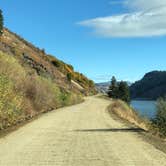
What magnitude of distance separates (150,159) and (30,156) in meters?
3.51

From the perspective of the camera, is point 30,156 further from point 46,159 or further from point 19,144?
point 19,144

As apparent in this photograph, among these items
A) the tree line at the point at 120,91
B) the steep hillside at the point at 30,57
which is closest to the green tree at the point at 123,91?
the tree line at the point at 120,91

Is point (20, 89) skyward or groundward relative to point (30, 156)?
skyward

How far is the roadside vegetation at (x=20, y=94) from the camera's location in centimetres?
2742

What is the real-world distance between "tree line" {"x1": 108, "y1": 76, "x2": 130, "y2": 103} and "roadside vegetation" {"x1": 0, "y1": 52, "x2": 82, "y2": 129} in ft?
192

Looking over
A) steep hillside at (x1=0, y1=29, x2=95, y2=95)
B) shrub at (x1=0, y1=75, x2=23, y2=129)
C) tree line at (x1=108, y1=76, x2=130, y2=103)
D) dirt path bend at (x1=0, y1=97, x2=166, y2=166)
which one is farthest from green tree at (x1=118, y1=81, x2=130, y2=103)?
dirt path bend at (x1=0, y1=97, x2=166, y2=166)

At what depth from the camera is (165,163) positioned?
554 inches

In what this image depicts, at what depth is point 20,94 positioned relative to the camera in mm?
34781

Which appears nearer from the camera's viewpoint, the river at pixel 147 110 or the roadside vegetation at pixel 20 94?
the roadside vegetation at pixel 20 94

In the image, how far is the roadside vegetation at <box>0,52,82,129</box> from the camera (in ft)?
90.0

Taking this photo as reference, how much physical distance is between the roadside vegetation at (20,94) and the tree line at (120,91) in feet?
192

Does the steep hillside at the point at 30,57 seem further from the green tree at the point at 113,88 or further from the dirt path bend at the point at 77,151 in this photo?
the dirt path bend at the point at 77,151

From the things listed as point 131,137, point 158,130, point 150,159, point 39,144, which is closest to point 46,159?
point 150,159

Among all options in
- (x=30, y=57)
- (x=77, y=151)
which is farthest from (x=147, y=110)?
(x=77, y=151)
